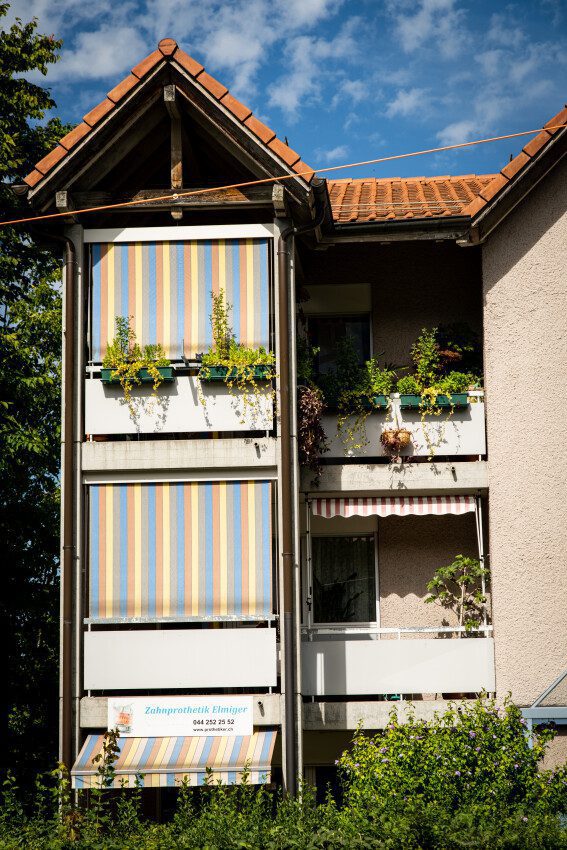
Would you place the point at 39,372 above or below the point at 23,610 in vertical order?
above

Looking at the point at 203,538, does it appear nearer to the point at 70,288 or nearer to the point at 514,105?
the point at 70,288

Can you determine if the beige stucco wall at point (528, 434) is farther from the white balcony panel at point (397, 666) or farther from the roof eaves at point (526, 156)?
the roof eaves at point (526, 156)

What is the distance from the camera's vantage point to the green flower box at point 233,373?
15633 millimetres

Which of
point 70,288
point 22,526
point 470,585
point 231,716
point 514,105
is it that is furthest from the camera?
point 514,105

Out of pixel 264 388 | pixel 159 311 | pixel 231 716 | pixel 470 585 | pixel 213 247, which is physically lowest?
pixel 231 716

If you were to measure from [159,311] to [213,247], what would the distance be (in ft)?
4.20

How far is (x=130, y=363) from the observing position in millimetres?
15844

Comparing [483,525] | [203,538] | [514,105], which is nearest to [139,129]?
[203,538]

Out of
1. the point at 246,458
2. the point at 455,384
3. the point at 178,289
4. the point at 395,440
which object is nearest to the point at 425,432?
the point at 395,440

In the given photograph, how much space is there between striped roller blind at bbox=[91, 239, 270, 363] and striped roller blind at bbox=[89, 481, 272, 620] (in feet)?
7.12

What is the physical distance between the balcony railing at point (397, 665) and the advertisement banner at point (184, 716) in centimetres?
131

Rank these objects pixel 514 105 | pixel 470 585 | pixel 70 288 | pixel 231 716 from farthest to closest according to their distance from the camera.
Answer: pixel 514 105 → pixel 470 585 → pixel 70 288 → pixel 231 716

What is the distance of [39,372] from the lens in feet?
78.6

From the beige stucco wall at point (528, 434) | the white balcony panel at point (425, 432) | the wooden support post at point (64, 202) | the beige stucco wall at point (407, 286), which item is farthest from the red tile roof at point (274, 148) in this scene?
the white balcony panel at point (425, 432)
